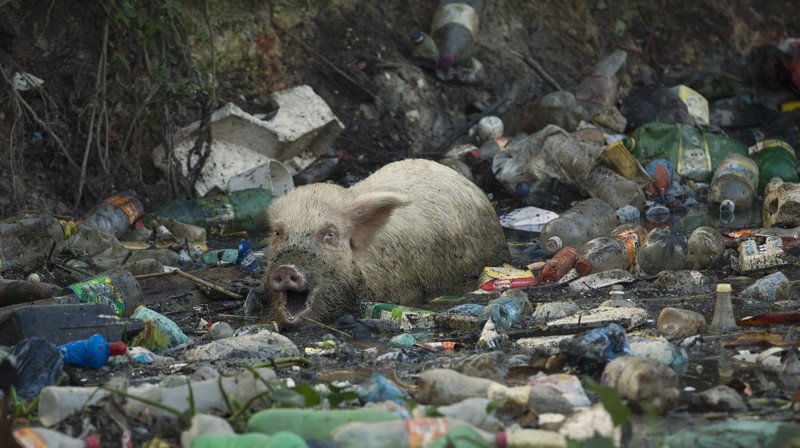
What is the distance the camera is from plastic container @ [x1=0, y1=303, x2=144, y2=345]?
4.89m

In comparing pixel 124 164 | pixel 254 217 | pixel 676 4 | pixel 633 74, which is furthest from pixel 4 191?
pixel 676 4

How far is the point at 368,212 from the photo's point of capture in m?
6.51

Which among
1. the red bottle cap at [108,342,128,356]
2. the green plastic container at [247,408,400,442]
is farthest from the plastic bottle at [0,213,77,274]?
the green plastic container at [247,408,400,442]

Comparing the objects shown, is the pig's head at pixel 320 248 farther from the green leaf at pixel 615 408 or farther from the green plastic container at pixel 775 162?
the green plastic container at pixel 775 162

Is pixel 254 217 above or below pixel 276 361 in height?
below

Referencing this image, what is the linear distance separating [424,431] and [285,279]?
107 inches

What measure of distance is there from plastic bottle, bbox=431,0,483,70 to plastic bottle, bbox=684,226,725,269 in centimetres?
545

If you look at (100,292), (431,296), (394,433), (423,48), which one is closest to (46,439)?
(394,433)

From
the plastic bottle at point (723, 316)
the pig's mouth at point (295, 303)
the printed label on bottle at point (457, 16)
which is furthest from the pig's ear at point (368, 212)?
the printed label on bottle at point (457, 16)

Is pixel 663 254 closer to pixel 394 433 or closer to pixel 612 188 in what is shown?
pixel 612 188

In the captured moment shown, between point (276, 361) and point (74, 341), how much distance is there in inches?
38.9

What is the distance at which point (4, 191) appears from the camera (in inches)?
348

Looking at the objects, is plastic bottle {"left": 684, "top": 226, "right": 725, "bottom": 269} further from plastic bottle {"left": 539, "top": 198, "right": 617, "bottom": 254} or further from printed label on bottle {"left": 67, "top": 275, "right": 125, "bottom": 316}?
printed label on bottle {"left": 67, "top": 275, "right": 125, "bottom": 316}

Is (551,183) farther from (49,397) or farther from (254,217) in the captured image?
(49,397)
